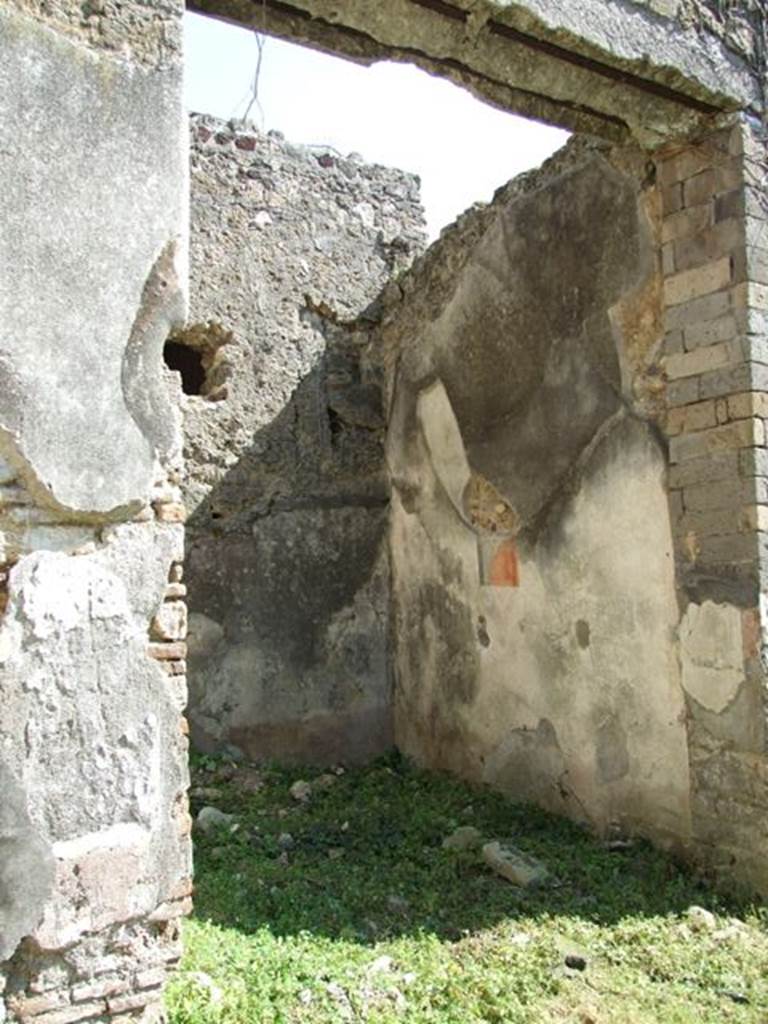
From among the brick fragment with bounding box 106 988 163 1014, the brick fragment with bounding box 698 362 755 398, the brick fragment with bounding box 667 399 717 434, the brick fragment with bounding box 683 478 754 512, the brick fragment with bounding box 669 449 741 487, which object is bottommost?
the brick fragment with bounding box 106 988 163 1014

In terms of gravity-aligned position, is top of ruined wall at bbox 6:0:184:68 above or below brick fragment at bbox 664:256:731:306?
above

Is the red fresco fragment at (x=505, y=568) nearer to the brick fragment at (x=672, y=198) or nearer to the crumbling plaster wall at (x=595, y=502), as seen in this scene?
the crumbling plaster wall at (x=595, y=502)

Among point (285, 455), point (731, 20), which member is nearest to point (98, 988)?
point (285, 455)

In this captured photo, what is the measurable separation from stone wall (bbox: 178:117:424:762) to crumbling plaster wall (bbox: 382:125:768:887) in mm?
380

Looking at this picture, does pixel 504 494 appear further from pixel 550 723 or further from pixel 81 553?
pixel 81 553

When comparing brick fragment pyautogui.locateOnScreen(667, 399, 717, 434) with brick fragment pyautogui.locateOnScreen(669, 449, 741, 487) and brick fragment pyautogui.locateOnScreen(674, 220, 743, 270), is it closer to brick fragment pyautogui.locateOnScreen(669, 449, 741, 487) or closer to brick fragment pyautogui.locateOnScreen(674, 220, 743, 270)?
brick fragment pyautogui.locateOnScreen(669, 449, 741, 487)

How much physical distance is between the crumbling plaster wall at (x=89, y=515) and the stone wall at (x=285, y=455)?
10.5ft

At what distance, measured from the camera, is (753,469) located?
12.9ft

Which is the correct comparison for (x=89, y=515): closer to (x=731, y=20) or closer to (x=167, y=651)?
(x=167, y=651)

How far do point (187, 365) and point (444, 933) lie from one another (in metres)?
3.88

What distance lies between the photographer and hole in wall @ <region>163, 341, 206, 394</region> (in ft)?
20.6

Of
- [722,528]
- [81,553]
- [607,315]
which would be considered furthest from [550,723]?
[81,553]

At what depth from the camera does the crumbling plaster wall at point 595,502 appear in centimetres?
405

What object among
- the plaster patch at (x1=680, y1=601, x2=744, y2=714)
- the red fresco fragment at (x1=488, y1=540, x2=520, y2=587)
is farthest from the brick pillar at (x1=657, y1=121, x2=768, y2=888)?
the red fresco fragment at (x1=488, y1=540, x2=520, y2=587)
